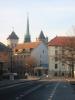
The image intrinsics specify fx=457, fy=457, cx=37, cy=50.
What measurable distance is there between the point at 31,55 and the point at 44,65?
690 centimetres

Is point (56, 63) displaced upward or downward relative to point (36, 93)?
upward

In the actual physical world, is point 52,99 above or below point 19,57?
below

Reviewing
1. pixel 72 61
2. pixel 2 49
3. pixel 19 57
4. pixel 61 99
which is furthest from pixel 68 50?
pixel 61 99

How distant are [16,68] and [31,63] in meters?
26.2

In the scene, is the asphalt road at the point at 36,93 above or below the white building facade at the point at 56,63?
below

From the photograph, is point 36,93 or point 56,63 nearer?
point 36,93

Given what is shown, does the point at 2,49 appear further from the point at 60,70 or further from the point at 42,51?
the point at 42,51

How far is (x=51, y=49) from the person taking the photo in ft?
559

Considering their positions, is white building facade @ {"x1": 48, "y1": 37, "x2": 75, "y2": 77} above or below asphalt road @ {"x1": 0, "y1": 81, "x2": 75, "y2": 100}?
above

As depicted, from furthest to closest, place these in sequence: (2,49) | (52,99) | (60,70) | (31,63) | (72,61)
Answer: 1. (31,63)
2. (60,70)
3. (2,49)
4. (72,61)
5. (52,99)

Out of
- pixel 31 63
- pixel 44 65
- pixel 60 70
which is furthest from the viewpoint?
pixel 44 65

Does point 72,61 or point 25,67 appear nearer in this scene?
point 72,61

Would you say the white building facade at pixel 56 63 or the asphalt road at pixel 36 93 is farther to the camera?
the white building facade at pixel 56 63

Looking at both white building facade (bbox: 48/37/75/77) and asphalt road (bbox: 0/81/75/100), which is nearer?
asphalt road (bbox: 0/81/75/100)
